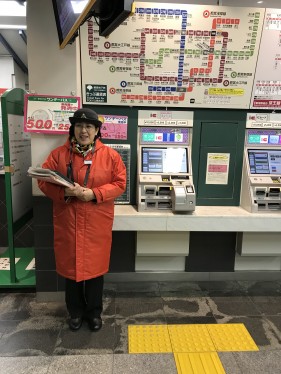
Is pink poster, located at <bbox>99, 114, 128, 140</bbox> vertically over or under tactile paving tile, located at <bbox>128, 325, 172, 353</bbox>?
over

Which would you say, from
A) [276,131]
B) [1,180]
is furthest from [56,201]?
[276,131]

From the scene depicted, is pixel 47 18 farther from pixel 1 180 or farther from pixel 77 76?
pixel 1 180

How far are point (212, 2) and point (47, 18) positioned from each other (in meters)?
1.80

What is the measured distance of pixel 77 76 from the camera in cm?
270

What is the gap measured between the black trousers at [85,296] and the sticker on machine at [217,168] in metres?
1.60

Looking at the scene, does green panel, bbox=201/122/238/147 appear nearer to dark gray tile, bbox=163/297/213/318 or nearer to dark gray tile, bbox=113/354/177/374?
dark gray tile, bbox=163/297/213/318

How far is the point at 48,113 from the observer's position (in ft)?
8.56

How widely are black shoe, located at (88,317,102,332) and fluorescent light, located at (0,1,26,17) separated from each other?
433 cm

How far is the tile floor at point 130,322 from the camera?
6.99 ft

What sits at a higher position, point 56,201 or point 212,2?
point 212,2

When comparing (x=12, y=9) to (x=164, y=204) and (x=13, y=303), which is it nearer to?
(x=164, y=204)

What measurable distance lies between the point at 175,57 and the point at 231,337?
2.62m

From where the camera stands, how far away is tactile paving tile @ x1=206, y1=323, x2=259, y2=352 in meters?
2.33

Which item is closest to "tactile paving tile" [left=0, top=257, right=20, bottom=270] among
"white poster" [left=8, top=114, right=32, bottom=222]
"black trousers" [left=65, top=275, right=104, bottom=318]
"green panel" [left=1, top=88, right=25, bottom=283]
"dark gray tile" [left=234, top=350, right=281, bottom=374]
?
"green panel" [left=1, top=88, right=25, bottom=283]
